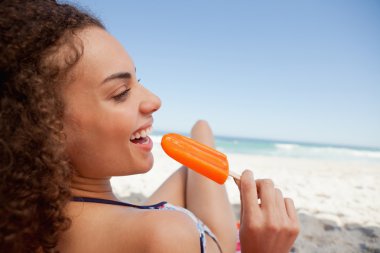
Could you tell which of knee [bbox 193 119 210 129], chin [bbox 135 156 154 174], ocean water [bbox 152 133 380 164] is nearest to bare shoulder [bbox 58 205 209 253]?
chin [bbox 135 156 154 174]

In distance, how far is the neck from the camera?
174cm

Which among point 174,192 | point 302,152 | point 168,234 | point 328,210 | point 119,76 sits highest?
point 119,76

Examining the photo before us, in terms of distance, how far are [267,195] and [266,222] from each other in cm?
13

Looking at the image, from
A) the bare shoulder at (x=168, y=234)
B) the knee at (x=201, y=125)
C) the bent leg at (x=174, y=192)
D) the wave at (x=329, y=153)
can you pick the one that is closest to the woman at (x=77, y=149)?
the bare shoulder at (x=168, y=234)

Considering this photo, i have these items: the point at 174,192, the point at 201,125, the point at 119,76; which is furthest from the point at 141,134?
the point at 201,125

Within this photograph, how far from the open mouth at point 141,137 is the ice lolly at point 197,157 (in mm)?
218

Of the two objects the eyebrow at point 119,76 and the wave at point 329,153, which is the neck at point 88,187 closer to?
the eyebrow at point 119,76

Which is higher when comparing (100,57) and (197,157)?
(100,57)

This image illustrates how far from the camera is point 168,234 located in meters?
1.31

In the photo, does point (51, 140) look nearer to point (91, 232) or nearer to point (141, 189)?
A: point (91, 232)

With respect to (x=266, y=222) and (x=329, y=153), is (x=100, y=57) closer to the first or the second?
(x=266, y=222)

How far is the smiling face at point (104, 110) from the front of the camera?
160cm

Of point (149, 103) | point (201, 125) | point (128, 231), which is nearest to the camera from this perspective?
point (128, 231)

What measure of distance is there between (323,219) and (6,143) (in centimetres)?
386
